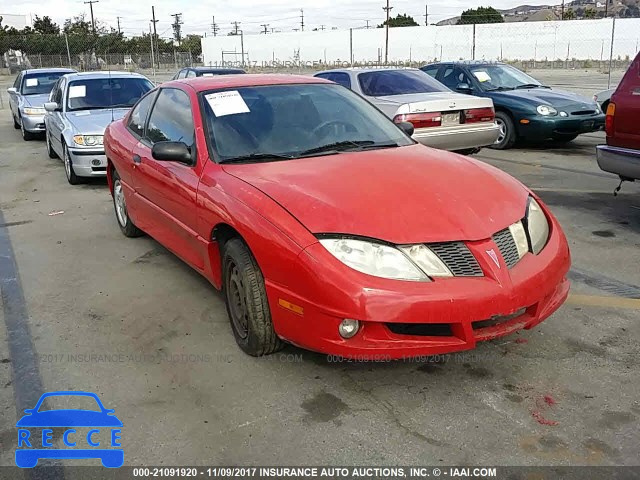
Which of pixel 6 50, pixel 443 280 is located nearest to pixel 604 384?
pixel 443 280

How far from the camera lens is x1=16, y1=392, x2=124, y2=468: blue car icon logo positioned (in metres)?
2.87

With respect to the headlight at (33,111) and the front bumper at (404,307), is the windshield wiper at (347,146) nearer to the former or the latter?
the front bumper at (404,307)

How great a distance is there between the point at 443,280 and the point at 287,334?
2.84 feet

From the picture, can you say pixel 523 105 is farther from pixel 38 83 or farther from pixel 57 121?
pixel 38 83

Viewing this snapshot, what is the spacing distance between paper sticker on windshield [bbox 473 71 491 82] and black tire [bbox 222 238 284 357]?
350 inches

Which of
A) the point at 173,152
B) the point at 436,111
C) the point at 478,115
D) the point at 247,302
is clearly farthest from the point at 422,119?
the point at 247,302

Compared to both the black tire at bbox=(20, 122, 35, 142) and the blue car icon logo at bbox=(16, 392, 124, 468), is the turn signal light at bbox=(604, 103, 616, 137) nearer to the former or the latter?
the blue car icon logo at bbox=(16, 392, 124, 468)

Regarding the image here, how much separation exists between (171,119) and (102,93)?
5798 millimetres

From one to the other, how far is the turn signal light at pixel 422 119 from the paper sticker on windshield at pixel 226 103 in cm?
448

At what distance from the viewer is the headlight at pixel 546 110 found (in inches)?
406

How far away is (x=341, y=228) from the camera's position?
3.11m

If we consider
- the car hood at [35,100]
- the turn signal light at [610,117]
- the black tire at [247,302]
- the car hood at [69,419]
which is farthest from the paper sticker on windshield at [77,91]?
the car hood at [69,419]

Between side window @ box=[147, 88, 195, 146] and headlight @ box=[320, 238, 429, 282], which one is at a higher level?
side window @ box=[147, 88, 195, 146]

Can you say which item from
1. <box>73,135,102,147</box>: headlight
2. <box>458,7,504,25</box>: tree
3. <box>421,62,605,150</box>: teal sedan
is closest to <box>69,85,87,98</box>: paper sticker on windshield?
<box>73,135,102,147</box>: headlight
